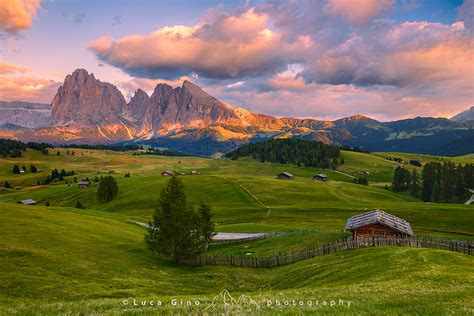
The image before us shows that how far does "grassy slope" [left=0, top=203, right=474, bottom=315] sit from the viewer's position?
20.2m

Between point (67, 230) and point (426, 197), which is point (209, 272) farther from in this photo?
point (426, 197)

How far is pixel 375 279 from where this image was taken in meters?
29.3

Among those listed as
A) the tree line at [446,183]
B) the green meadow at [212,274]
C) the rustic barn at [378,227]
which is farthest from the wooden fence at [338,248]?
the tree line at [446,183]

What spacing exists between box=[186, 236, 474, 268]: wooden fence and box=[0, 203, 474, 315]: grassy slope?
2520mm

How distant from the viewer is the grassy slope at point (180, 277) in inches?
795

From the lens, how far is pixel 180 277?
45188 millimetres

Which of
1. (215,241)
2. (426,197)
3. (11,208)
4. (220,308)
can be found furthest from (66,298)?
(426,197)

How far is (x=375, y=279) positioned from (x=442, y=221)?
7353 cm

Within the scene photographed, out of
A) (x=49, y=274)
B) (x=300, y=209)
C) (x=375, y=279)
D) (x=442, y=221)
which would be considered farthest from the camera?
(x=300, y=209)

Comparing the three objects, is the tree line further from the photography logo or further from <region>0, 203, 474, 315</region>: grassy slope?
the photography logo

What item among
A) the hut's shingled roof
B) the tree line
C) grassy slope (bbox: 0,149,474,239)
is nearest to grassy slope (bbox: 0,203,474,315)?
the hut's shingled roof

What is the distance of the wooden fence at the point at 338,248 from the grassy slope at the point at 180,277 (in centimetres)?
252

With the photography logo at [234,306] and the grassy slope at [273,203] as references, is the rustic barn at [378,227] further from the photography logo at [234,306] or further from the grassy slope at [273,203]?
the photography logo at [234,306]

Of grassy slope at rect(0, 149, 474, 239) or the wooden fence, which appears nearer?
the wooden fence
